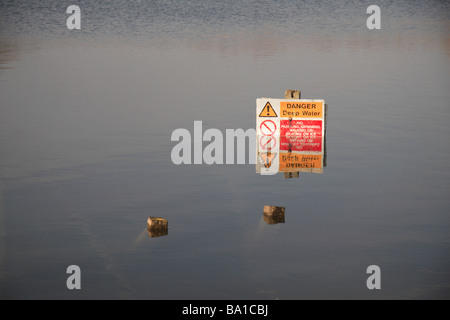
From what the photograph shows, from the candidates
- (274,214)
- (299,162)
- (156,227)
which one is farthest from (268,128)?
(156,227)

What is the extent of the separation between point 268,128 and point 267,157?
1.39 m

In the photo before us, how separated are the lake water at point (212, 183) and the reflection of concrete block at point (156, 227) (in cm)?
19

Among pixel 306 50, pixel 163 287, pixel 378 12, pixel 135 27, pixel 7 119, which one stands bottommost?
pixel 163 287

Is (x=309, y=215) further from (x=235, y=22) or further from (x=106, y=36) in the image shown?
(x=235, y=22)

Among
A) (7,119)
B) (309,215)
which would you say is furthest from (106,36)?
(309,215)

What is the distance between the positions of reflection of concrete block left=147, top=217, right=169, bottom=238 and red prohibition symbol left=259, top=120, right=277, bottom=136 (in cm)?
392

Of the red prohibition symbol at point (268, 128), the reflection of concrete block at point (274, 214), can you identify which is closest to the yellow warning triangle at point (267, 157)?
the red prohibition symbol at point (268, 128)

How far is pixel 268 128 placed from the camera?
17.7 meters

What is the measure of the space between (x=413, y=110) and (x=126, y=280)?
16834 mm

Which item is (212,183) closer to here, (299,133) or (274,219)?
(299,133)

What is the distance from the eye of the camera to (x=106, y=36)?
49031 millimetres

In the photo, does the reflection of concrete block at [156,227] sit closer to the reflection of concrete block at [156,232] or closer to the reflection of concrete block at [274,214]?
the reflection of concrete block at [156,232]

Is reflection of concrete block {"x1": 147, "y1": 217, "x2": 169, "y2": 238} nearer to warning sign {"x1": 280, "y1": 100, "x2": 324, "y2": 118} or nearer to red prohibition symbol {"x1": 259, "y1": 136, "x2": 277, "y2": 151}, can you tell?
red prohibition symbol {"x1": 259, "y1": 136, "x2": 277, "y2": 151}

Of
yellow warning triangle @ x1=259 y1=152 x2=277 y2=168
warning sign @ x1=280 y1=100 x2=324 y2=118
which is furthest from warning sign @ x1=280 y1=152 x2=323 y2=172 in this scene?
warning sign @ x1=280 y1=100 x2=324 y2=118
